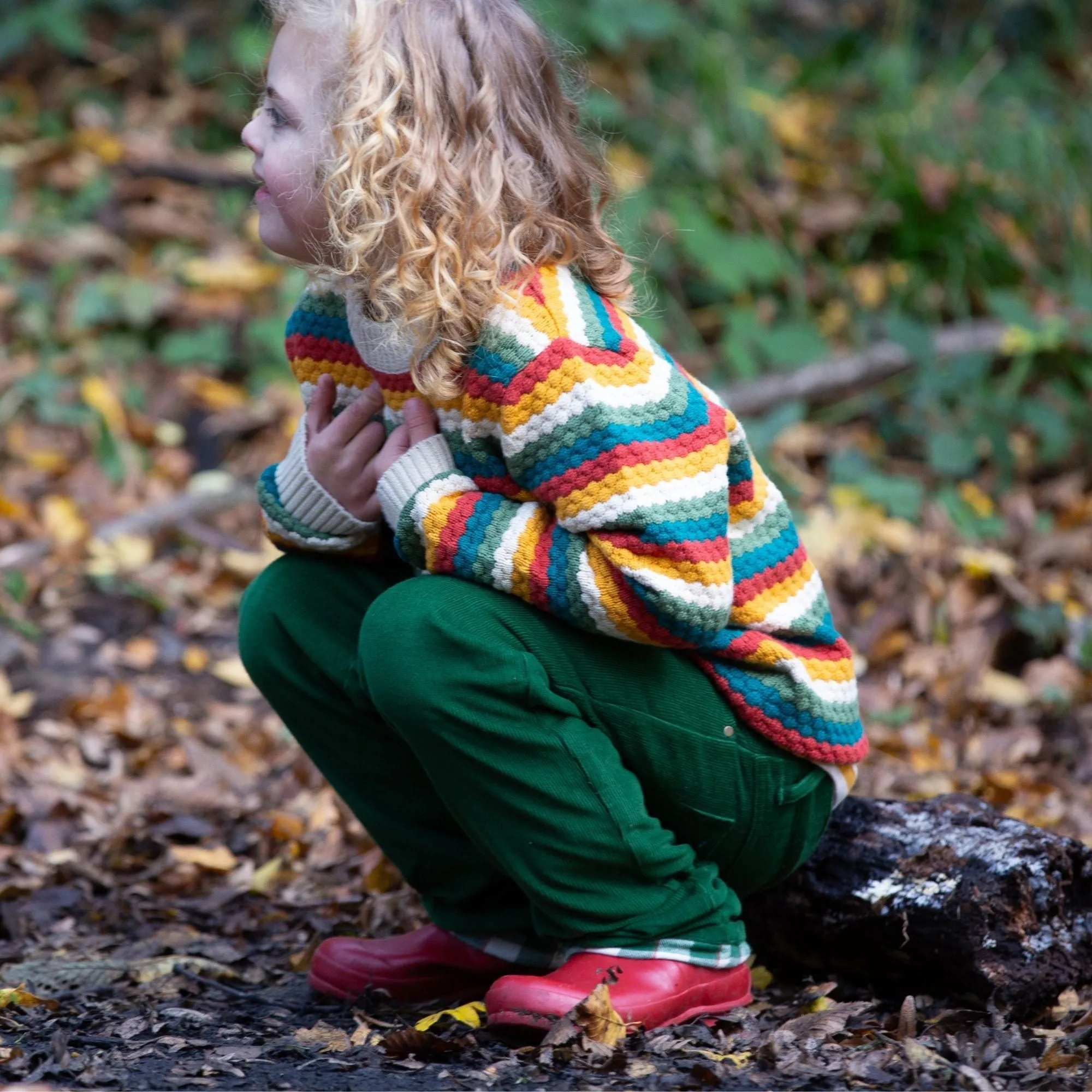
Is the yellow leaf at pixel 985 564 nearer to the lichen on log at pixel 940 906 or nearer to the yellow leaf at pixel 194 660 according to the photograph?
the lichen on log at pixel 940 906

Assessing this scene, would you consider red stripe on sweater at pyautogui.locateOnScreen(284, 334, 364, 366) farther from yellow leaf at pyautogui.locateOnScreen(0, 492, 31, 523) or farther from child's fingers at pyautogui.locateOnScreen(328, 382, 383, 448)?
yellow leaf at pyautogui.locateOnScreen(0, 492, 31, 523)

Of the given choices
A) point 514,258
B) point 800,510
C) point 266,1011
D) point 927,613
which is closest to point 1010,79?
point 800,510

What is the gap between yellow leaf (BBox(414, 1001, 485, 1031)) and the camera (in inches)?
72.7

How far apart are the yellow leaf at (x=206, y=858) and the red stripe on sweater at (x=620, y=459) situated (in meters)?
1.23

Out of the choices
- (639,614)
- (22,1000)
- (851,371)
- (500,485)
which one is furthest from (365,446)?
(851,371)

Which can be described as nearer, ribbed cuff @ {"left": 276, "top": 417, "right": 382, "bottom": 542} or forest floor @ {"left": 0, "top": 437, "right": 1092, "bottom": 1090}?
forest floor @ {"left": 0, "top": 437, "right": 1092, "bottom": 1090}

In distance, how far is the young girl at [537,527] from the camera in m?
1.67

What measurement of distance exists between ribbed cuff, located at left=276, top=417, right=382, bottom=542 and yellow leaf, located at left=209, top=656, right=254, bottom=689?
1.32 m

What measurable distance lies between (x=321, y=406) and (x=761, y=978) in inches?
42.9

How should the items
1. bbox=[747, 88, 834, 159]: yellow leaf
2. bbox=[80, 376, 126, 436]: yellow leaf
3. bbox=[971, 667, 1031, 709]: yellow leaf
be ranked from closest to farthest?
bbox=[971, 667, 1031, 709]: yellow leaf → bbox=[80, 376, 126, 436]: yellow leaf → bbox=[747, 88, 834, 159]: yellow leaf

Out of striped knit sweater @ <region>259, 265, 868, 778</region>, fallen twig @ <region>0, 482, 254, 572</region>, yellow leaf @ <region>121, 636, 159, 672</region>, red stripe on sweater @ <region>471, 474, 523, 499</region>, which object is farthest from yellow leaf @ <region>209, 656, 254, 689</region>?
red stripe on sweater @ <region>471, 474, 523, 499</region>

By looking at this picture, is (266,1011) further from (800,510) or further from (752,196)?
(752,196)

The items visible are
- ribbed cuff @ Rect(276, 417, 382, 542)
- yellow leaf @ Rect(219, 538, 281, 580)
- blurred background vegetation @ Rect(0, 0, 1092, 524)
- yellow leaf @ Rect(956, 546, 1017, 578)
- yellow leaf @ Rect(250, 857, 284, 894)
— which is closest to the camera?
ribbed cuff @ Rect(276, 417, 382, 542)

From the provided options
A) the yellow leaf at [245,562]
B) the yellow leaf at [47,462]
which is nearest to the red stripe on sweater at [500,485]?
the yellow leaf at [245,562]
